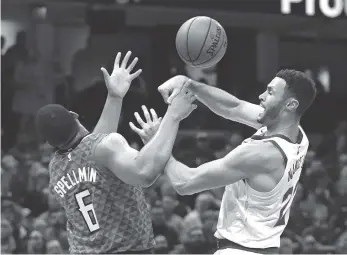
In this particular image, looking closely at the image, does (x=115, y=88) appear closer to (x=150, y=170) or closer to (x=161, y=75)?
(x=150, y=170)

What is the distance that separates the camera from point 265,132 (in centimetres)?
439

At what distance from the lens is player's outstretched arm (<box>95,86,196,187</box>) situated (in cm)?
381

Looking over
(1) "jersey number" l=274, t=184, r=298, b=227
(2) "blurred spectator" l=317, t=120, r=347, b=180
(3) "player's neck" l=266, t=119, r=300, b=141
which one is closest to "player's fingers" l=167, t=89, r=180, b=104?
(3) "player's neck" l=266, t=119, r=300, b=141

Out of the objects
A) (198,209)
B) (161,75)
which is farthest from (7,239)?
(161,75)

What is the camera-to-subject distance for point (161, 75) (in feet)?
36.3

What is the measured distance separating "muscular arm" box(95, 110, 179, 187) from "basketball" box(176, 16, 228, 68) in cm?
68

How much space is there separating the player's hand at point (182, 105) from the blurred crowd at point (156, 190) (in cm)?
468

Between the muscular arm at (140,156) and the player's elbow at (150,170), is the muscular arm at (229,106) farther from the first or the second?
the player's elbow at (150,170)

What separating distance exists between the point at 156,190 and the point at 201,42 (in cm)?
548

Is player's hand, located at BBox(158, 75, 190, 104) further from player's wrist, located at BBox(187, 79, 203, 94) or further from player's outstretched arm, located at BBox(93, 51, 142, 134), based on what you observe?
player's outstretched arm, located at BBox(93, 51, 142, 134)

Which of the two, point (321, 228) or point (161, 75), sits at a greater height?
point (161, 75)

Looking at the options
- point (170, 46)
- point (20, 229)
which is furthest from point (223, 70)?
point (20, 229)

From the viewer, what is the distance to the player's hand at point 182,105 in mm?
4004

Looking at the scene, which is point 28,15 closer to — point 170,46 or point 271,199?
point 170,46
